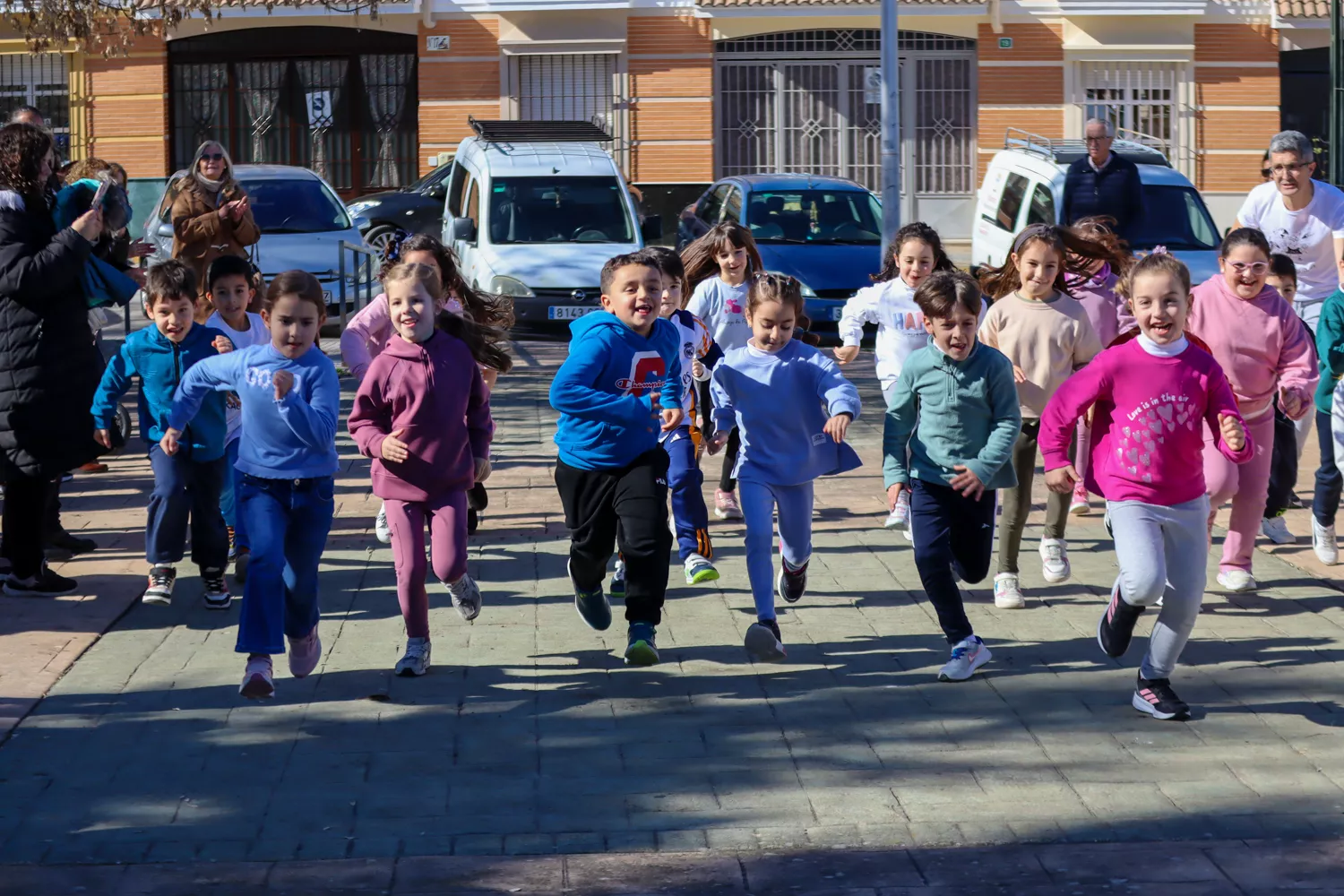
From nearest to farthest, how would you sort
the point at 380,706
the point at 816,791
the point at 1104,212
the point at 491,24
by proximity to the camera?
the point at 816,791, the point at 380,706, the point at 1104,212, the point at 491,24

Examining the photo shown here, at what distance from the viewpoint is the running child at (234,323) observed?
791cm

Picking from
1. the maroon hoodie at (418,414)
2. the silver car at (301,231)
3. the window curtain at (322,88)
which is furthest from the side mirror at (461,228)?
the window curtain at (322,88)

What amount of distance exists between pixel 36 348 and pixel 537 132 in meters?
13.6

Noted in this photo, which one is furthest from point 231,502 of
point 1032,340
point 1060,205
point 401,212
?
point 401,212

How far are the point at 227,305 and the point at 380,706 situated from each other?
2.33 meters

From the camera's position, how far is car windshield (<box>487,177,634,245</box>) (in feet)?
59.8

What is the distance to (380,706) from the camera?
639 centimetres

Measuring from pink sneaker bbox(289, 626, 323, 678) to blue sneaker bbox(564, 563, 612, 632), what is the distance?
1.04 m

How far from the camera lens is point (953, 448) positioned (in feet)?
22.2

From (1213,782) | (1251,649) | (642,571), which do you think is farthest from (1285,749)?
(642,571)

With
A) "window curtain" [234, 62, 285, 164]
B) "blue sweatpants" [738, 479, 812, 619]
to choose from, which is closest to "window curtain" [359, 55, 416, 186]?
"window curtain" [234, 62, 285, 164]

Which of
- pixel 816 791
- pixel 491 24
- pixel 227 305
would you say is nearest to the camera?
pixel 816 791

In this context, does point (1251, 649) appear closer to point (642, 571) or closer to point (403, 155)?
point (642, 571)

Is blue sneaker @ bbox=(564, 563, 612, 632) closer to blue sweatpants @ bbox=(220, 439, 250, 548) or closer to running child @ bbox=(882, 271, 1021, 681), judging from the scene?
Result: running child @ bbox=(882, 271, 1021, 681)
